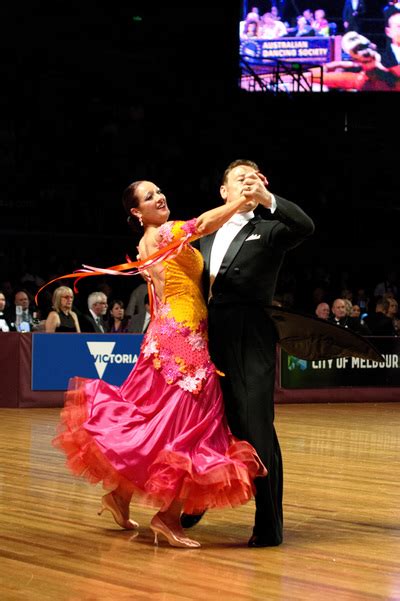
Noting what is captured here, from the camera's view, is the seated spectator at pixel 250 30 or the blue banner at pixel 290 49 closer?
the blue banner at pixel 290 49

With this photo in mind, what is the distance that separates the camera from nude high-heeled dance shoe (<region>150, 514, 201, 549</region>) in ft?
14.1

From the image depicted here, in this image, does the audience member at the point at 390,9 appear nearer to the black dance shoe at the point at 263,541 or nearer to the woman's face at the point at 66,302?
the woman's face at the point at 66,302

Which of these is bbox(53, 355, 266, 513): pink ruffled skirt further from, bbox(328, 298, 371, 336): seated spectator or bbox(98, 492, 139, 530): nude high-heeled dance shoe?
bbox(328, 298, 371, 336): seated spectator

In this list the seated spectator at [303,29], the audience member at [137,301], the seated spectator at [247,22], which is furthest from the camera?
the seated spectator at [247,22]

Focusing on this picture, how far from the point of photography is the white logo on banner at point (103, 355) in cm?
1122

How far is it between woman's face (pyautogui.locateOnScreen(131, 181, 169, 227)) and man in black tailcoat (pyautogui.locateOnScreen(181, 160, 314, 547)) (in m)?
A: 0.32

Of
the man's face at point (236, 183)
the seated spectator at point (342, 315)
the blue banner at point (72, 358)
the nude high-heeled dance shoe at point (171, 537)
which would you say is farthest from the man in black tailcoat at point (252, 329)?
the seated spectator at point (342, 315)

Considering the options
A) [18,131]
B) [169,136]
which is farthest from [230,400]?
[169,136]

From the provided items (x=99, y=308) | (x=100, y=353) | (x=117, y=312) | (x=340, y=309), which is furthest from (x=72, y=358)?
(x=340, y=309)

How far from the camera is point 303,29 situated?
60.8 ft

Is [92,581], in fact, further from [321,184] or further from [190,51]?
[190,51]

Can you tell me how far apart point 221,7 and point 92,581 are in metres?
17.7

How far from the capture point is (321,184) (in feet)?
62.3

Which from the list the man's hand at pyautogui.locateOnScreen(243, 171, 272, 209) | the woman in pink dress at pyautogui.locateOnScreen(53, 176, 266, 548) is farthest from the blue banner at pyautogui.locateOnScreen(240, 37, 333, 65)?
the man's hand at pyautogui.locateOnScreen(243, 171, 272, 209)
